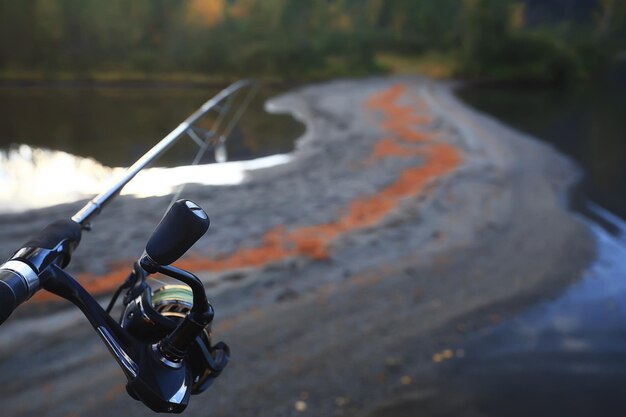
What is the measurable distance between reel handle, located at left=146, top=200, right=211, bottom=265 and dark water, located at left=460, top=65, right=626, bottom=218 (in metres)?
8.60

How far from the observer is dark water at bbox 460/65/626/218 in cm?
1042

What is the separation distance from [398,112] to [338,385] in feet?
45.7

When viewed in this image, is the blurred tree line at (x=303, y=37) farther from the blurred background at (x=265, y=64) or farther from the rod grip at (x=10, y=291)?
the rod grip at (x=10, y=291)

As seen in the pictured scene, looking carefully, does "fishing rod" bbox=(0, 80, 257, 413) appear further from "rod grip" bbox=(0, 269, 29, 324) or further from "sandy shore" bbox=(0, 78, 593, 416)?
"sandy shore" bbox=(0, 78, 593, 416)

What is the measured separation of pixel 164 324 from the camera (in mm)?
1307

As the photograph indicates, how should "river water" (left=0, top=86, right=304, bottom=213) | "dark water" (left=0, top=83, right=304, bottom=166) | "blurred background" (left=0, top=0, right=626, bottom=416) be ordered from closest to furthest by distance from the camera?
"blurred background" (left=0, top=0, right=626, bottom=416)
"river water" (left=0, top=86, right=304, bottom=213)
"dark water" (left=0, top=83, right=304, bottom=166)

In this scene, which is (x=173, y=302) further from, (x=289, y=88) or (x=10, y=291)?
(x=289, y=88)

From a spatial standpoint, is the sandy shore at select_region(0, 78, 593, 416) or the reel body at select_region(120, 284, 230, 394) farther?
the sandy shore at select_region(0, 78, 593, 416)

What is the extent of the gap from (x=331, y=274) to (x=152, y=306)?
4191 mm

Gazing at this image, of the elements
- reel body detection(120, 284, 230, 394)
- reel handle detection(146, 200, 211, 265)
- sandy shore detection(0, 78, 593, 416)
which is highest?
reel handle detection(146, 200, 211, 265)

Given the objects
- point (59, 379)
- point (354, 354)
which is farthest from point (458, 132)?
point (59, 379)

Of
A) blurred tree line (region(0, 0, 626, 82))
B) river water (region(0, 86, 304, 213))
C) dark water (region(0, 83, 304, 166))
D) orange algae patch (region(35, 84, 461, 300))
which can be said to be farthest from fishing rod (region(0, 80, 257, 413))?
blurred tree line (region(0, 0, 626, 82))

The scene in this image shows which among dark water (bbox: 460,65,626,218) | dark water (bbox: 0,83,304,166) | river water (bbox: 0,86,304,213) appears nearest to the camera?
river water (bbox: 0,86,304,213)

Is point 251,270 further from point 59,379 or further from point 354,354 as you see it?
point 59,379
